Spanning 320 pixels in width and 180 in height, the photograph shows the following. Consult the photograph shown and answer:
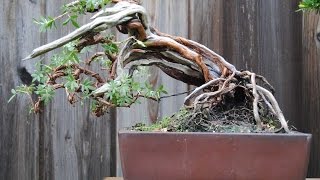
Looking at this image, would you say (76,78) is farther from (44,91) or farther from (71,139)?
(71,139)

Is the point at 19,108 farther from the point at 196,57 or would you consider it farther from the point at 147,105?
the point at 196,57

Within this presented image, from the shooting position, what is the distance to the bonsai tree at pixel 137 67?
0.81 metres

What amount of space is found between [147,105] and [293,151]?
627 mm

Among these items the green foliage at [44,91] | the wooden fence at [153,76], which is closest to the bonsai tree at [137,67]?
the green foliage at [44,91]

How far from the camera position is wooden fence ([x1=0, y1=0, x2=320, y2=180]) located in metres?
1.28

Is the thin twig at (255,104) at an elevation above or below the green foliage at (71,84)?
below

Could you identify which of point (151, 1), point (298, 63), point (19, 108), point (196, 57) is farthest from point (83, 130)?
point (298, 63)

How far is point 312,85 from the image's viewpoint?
1.33 meters

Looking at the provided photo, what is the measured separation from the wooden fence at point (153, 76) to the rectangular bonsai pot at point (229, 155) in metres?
0.56

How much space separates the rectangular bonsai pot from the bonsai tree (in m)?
0.05

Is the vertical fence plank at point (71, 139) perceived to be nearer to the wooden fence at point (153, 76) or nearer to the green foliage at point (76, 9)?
the wooden fence at point (153, 76)

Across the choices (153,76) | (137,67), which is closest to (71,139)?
(153,76)

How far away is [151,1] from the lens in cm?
134

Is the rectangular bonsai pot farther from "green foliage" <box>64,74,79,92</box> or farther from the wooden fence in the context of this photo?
the wooden fence
